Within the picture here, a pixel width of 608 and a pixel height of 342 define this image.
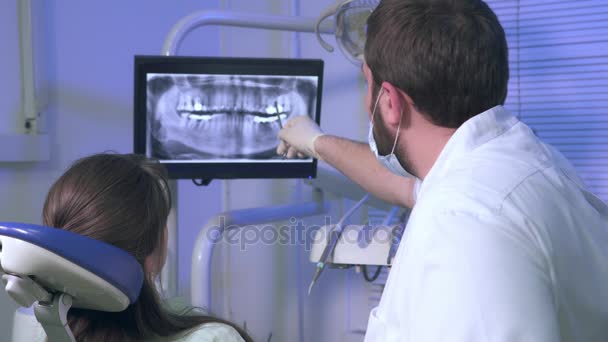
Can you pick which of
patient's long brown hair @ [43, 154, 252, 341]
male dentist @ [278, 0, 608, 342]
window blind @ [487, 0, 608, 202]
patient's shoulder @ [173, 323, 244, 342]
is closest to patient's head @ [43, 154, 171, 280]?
patient's long brown hair @ [43, 154, 252, 341]

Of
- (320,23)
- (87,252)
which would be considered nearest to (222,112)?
(320,23)

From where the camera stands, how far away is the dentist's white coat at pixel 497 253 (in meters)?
0.81

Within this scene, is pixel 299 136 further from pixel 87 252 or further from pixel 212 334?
pixel 87 252

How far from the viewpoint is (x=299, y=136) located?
1975 millimetres

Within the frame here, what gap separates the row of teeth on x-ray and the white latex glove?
95 mm

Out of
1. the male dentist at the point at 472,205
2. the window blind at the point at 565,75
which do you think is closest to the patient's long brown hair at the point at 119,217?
the male dentist at the point at 472,205

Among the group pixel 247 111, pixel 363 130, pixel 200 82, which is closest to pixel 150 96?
pixel 200 82

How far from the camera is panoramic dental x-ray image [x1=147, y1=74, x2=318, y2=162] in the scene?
79.4 inches

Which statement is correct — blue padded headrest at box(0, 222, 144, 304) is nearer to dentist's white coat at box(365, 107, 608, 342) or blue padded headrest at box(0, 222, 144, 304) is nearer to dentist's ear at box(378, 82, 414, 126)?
dentist's white coat at box(365, 107, 608, 342)

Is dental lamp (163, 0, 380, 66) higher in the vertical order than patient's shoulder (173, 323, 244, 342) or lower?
higher

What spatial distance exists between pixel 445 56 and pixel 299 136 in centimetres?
95

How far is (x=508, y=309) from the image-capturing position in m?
0.81

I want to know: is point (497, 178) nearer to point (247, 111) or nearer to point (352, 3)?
point (352, 3)

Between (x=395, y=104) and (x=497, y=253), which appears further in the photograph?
(x=395, y=104)
